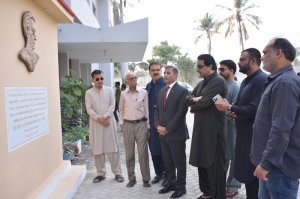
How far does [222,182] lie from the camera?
4699 mm

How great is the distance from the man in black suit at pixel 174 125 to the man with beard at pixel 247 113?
1295mm

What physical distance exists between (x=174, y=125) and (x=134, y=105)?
1.04 metres

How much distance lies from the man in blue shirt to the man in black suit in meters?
2.27

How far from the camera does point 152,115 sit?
20.0ft

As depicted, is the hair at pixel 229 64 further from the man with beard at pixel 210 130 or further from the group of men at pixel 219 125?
the man with beard at pixel 210 130

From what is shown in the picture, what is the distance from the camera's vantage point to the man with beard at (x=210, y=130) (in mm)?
4652

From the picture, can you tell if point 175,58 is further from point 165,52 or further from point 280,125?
point 280,125

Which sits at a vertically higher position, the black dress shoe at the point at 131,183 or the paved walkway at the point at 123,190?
the black dress shoe at the point at 131,183

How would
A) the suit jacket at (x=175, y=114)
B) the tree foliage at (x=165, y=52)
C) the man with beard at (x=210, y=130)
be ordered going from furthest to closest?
the tree foliage at (x=165, y=52) → the suit jacket at (x=175, y=114) → the man with beard at (x=210, y=130)

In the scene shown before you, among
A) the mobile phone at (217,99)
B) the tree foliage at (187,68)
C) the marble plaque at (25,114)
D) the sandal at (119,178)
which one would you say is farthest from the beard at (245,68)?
the tree foliage at (187,68)

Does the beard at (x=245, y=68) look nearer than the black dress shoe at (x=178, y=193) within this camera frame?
Yes

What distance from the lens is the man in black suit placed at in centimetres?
529

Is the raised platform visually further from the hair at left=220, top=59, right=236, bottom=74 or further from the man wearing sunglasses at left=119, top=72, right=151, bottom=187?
the hair at left=220, top=59, right=236, bottom=74

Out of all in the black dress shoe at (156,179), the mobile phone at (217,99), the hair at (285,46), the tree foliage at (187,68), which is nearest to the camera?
the hair at (285,46)
